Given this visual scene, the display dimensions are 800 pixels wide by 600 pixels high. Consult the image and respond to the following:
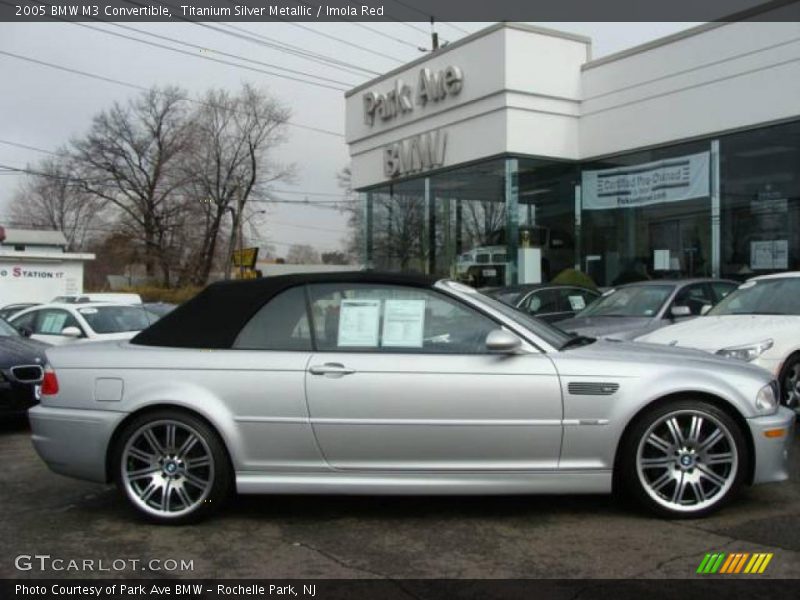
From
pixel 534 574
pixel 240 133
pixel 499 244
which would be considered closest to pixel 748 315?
pixel 534 574

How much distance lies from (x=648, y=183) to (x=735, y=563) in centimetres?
1508

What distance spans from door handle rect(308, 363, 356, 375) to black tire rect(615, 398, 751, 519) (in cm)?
168

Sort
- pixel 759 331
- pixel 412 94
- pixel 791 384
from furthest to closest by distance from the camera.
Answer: pixel 412 94
pixel 759 331
pixel 791 384

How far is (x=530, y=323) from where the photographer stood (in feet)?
16.3

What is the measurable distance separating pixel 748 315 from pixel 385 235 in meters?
16.5

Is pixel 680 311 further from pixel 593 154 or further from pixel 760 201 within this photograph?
pixel 593 154

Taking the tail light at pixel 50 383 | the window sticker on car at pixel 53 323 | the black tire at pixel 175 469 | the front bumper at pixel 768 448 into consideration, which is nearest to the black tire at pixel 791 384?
the front bumper at pixel 768 448

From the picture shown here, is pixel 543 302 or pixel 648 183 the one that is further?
pixel 648 183

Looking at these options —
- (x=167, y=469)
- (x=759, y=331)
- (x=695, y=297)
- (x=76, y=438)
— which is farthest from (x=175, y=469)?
(x=695, y=297)

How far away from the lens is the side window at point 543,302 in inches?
486

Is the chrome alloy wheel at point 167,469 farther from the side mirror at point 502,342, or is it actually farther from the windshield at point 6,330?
the windshield at point 6,330

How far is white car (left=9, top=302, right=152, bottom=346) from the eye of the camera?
11539 millimetres

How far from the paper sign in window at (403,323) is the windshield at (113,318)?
811 centimetres
